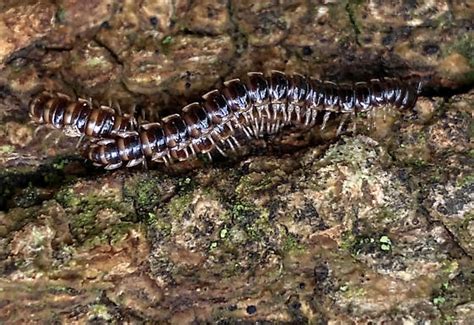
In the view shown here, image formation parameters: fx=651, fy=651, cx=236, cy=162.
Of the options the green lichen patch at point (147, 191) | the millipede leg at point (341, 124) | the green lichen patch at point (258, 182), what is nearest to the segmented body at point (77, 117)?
the green lichen patch at point (147, 191)

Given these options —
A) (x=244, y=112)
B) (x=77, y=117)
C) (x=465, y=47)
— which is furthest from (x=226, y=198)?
(x=465, y=47)

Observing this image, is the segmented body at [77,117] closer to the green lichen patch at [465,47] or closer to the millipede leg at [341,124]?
the millipede leg at [341,124]

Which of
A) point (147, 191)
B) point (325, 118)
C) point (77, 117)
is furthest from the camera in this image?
point (325, 118)

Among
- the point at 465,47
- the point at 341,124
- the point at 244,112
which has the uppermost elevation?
the point at 465,47

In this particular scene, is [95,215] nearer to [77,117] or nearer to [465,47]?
[77,117]

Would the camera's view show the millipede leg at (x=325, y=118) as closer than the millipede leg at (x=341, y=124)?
No

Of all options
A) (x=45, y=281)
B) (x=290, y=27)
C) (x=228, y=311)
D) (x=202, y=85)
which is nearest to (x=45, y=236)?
(x=45, y=281)

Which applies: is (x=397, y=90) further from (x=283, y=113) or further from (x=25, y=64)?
(x=25, y=64)
